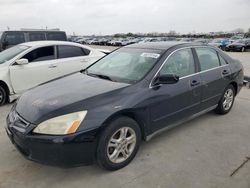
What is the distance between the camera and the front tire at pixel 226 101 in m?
4.69

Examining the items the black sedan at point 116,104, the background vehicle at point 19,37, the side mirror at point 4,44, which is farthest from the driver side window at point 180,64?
the side mirror at point 4,44

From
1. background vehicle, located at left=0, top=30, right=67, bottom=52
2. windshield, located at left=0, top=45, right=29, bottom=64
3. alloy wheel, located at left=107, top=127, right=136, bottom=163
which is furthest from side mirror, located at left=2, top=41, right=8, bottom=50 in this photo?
alloy wheel, located at left=107, top=127, right=136, bottom=163

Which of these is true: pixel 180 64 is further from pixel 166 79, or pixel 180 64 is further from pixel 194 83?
pixel 166 79


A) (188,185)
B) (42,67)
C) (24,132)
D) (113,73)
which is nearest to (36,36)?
(42,67)

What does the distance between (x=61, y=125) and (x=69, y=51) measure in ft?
14.4

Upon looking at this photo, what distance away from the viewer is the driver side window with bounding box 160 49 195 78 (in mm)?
3566

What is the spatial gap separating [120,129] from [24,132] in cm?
105

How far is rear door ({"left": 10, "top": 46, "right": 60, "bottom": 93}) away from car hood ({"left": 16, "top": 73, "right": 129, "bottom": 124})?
250 centimetres

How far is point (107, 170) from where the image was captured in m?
2.96

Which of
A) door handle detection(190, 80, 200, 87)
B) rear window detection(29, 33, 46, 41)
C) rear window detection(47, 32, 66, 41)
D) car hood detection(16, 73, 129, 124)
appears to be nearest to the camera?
car hood detection(16, 73, 129, 124)

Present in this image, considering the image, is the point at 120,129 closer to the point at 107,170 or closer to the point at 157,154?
the point at 107,170

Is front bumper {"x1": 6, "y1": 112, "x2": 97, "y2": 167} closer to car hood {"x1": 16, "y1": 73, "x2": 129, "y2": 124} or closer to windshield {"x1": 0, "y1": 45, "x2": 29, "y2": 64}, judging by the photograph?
car hood {"x1": 16, "y1": 73, "x2": 129, "y2": 124}

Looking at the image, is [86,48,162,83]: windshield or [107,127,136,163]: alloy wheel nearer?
[107,127,136,163]: alloy wheel

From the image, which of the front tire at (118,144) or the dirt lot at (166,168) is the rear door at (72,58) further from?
the front tire at (118,144)
